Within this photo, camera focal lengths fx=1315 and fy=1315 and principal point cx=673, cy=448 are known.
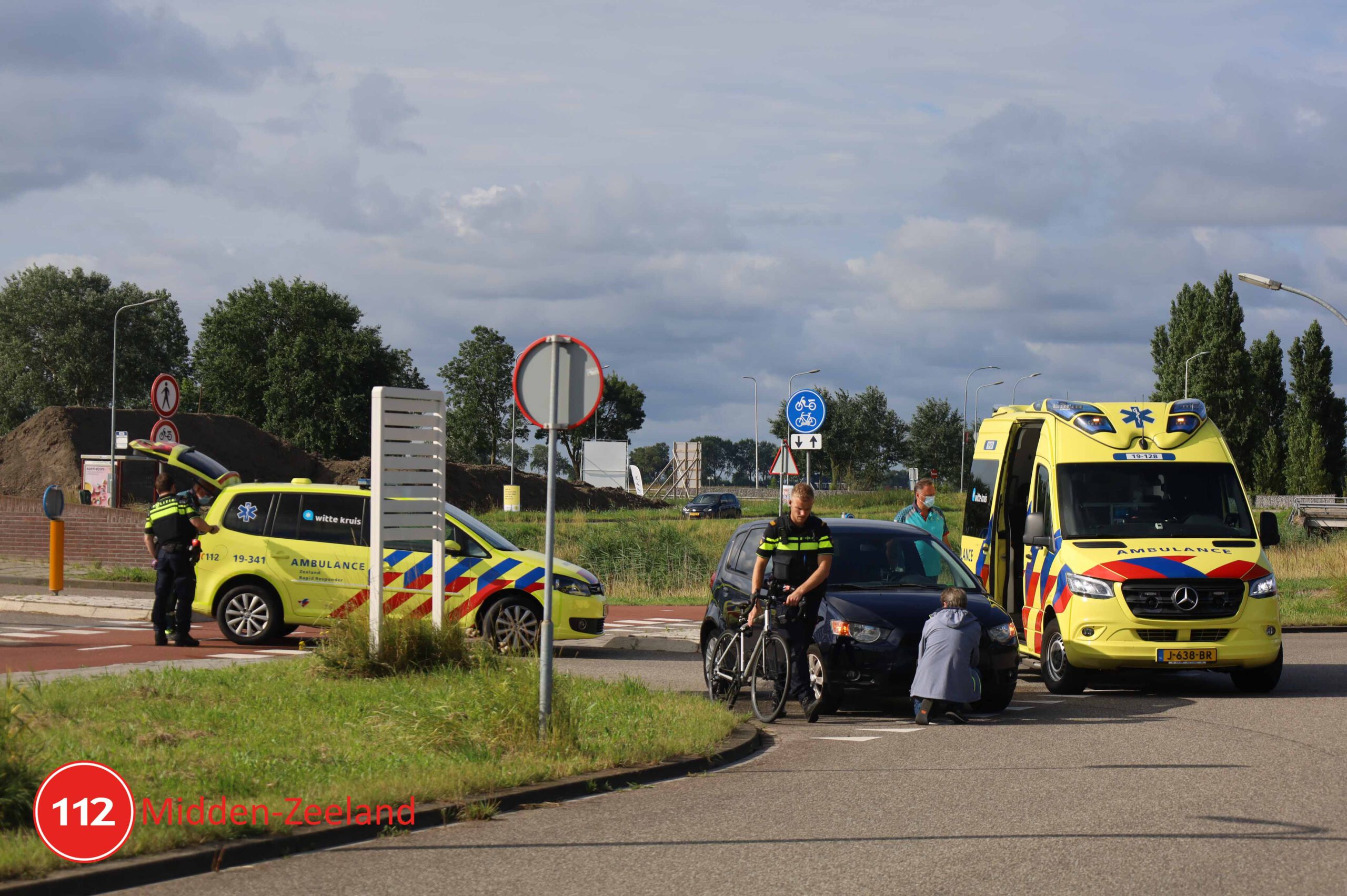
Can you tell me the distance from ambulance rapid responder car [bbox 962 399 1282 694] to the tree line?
61272 millimetres

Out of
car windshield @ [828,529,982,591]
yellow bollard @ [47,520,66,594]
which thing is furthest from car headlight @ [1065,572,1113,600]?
yellow bollard @ [47,520,66,594]

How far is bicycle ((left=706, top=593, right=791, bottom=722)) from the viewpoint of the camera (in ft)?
34.9

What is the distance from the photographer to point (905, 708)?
39.4 ft

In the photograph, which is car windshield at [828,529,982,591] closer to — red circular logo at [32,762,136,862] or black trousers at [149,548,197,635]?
red circular logo at [32,762,136,862]

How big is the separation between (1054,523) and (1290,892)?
7762 mm

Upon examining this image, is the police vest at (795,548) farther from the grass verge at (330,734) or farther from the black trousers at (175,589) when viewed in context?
the black trousers at (175,589)

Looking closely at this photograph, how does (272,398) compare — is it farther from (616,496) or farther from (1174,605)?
(1174,605)

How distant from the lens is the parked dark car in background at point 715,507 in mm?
68562

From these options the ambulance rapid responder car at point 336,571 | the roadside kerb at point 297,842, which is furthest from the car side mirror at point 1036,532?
the roadside kerb at point 297,842

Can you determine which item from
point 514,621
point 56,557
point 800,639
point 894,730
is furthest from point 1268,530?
point 56,557

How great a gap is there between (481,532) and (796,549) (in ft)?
17.4

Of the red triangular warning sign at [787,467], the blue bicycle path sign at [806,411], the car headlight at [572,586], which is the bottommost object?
the car headlight at [572,586]

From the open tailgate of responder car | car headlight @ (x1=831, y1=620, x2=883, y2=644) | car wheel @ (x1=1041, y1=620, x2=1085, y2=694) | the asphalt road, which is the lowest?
the asphalt road

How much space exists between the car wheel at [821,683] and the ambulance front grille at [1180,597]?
317 cm
